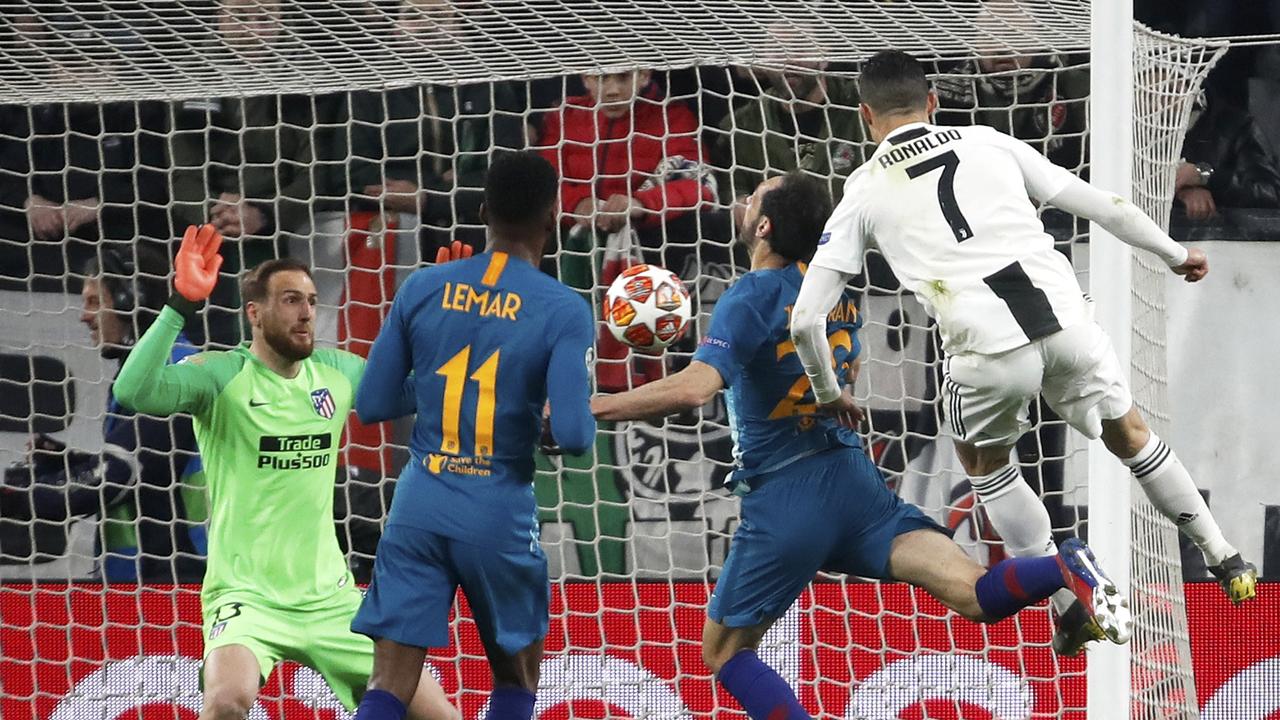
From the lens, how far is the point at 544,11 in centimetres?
614

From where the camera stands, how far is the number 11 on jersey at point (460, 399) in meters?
4.26

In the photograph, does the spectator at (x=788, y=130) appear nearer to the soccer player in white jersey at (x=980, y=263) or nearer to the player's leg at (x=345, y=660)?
the soccer player in white jersey at (x=980, y=263)

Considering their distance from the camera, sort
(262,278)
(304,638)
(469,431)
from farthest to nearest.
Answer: (262,278)
(304,638)
(469,431)

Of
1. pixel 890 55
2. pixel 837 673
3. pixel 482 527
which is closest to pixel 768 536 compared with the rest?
pixel 482 527

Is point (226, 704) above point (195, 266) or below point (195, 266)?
below

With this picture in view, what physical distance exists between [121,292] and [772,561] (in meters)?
3.50

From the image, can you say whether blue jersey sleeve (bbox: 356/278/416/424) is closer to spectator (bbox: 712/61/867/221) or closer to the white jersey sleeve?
the white jersey sleeve

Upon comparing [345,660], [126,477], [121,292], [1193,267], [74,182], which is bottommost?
[126,477]

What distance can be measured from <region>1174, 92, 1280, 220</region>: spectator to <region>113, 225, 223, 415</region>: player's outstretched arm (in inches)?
146

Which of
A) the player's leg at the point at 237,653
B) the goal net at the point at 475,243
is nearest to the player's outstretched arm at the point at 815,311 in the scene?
the player's leg at the point at 237,653

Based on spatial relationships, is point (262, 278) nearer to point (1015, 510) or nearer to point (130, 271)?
point (130, 271)

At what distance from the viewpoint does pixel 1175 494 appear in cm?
474

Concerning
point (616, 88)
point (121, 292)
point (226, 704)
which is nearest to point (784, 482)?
point (226, 704)

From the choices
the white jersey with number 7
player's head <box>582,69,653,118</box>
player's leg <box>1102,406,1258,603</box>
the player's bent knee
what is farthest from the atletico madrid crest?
player's leg <box>1102,406,1258,603</box>
